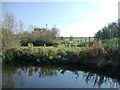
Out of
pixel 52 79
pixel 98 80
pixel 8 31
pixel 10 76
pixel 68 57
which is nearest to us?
pixel 98 80

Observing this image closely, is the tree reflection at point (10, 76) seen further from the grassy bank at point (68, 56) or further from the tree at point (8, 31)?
the tree at point (8, 31)

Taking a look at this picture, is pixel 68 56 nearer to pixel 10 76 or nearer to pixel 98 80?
pixel 98 80

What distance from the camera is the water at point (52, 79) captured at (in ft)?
19.1

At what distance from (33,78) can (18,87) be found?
1.17m

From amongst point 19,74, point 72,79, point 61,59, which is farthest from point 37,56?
point 72,79

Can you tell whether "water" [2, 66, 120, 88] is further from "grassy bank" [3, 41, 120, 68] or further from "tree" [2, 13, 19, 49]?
"tree" [2, 13, 19, 49]

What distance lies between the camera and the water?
5824 mm

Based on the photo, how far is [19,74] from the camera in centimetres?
730

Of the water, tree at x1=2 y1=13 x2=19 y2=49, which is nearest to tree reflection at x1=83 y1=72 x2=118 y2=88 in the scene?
the water

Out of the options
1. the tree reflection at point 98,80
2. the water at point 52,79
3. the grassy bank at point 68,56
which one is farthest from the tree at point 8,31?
the tree reflection at point 98,80

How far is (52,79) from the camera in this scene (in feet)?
21.6

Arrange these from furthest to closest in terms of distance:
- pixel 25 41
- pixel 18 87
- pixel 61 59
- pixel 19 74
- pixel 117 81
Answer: pixel 25 41, pixel 61 59, pixel 19 74, pixel 117 81, pixel 18 87

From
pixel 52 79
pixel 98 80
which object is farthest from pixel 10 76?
pixel 98 80

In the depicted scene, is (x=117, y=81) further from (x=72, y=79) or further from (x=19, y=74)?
(x=19, y=74)
